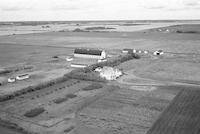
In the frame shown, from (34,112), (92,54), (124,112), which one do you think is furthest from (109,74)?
(92,54)

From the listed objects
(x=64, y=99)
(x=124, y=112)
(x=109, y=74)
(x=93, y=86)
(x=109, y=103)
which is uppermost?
(x=109, y=74)

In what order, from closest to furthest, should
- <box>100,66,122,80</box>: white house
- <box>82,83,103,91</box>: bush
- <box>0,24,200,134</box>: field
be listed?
<box>0,24,200,134</box>: field → <box>82,83,103,91</box>: bush → <box>100,66,122,80</box>: white house

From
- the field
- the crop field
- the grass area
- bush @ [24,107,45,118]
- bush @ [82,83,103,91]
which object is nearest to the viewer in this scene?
the field

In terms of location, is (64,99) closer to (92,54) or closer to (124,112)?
(124,112)

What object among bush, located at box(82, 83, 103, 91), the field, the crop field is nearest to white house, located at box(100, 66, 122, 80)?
the field

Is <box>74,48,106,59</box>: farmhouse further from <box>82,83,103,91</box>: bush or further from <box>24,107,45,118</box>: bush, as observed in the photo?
<box>24,107,45,118</box>: bush

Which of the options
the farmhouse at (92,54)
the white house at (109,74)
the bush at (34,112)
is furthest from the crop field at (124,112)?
the farmhouse at (92,54)

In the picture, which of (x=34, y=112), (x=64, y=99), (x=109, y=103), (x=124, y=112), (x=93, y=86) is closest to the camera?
(x=124, y=112)

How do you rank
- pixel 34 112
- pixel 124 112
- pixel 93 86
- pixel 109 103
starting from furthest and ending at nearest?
pixel 93 86
pixel 109 103
pixel 34 112
pixel 124 112

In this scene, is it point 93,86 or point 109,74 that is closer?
point 93,86

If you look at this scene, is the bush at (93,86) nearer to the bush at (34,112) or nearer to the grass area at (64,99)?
the grass area at (64,99)
